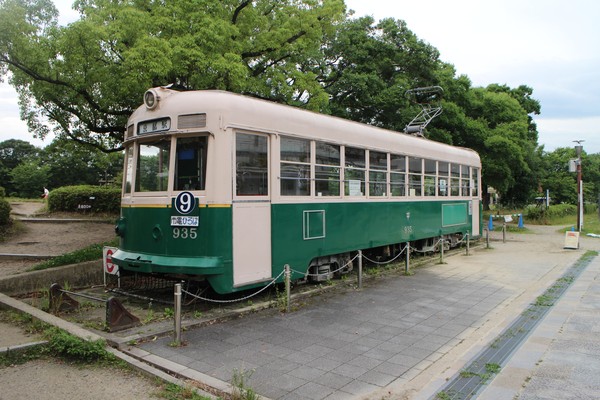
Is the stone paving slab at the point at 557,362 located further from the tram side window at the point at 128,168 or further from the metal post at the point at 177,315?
the tram side window at the point at 128,168

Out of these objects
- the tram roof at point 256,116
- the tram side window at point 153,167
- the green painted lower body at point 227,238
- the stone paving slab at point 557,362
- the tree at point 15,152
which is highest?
the tree at point 15,152

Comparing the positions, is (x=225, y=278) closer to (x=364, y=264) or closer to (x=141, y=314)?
(x=141, y=314)

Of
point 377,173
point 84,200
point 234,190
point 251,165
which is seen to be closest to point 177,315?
point 234,190

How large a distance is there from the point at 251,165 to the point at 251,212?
742mm

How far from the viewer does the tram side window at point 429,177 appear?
1255 centimetres

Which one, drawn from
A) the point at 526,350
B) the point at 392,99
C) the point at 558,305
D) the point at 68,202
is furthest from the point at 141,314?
the point at 392,99

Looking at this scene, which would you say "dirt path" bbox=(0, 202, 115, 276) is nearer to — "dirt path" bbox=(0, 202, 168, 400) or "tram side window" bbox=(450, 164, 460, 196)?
"dirt path" bbox=(0, 202, 168, 400)

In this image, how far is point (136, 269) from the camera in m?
7.02

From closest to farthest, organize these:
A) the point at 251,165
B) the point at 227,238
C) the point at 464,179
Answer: the point at 227,238 → the point at 251,165 → the point at 464,179

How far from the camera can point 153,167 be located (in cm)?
727

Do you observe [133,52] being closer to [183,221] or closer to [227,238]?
[183,221]

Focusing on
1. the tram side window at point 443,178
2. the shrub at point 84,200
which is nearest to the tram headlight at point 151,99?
the tram side window at point 443,178

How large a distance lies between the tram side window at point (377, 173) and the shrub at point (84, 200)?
1302 centimetres

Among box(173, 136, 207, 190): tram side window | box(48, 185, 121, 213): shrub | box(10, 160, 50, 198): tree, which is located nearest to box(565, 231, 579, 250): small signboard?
box(173, 136, 207, 190): tram side window
